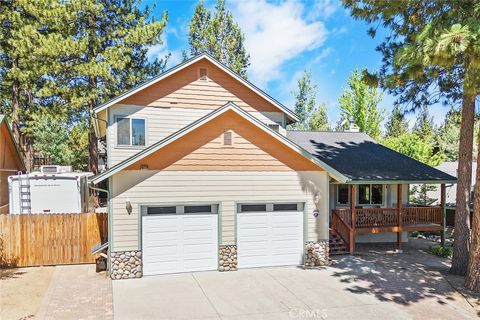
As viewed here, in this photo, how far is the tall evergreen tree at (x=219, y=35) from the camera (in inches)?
1298

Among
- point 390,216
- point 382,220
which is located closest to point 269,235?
point 382,220

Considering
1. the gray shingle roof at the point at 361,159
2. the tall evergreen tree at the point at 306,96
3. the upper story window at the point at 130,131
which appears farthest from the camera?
the tall evergreen tree at the point at 306,96

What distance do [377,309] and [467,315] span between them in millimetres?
2099

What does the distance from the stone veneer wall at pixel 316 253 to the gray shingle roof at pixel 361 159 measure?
2.90m

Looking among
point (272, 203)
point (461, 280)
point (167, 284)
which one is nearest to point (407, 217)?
point (461, 280)

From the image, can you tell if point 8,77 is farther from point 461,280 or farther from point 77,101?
point 461,280

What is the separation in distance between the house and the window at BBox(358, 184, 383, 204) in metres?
2.46

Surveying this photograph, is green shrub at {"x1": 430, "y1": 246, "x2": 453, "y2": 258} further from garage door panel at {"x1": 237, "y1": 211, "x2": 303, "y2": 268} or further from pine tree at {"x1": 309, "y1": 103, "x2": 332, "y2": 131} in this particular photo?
pine tree at {"x1": 309, "y1": 103, "x2": 332, "y2": 131}

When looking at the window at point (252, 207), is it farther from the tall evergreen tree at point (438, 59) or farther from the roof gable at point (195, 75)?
the tall evergreen tree at point (438, 59)

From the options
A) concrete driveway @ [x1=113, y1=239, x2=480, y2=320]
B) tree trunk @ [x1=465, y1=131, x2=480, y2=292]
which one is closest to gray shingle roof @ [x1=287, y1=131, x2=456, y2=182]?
concrete driveway @ [x1=113, y1=239, x2=480, y2=320]

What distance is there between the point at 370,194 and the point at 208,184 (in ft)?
30.6

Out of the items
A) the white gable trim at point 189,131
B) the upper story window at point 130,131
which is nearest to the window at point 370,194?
the white gable trim at point 189,131

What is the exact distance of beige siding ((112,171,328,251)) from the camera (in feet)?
35.5

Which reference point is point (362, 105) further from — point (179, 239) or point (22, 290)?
point (22, 290)
